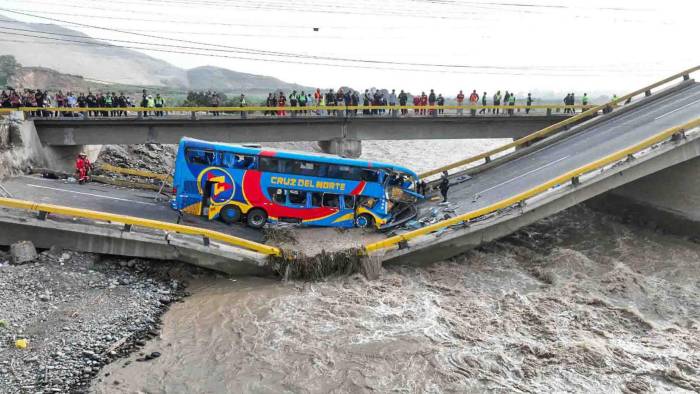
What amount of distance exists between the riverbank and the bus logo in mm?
3290

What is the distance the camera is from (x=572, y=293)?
15828 mm

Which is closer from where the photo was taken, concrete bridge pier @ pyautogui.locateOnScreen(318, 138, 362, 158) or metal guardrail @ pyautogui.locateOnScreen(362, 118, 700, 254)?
metal guardrail @ pyautogui.locateOnScreen(362, 118, 700, 254)

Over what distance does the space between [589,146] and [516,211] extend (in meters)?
7.55

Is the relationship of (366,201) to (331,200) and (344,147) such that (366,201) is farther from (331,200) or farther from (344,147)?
(344,147)

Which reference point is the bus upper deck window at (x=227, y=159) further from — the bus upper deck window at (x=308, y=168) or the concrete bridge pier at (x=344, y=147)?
the concrete bridge pier at (x=344, y=147)

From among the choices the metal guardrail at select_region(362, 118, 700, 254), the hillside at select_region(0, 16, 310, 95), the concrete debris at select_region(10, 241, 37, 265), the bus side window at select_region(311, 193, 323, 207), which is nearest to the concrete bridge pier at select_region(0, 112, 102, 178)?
the concrete debris at select_region(10, 241, 37, 265)

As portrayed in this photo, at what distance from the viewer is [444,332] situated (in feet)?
42.4

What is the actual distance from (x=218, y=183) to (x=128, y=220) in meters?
3.67

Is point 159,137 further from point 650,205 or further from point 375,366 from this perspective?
point 650,205

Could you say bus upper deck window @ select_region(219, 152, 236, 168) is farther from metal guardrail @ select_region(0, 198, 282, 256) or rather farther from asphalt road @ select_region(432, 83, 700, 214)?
asphalt road @ select_region(432, 83, 700, 214)

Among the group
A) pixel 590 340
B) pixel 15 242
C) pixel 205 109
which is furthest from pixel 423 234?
pixel 205 109

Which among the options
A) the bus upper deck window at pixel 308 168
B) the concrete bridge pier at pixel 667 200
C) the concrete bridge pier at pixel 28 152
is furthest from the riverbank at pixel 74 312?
the concrete bridge pier at pixel 667 200

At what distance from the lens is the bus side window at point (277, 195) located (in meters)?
18.3

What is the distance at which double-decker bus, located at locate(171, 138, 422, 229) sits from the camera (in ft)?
58.5
